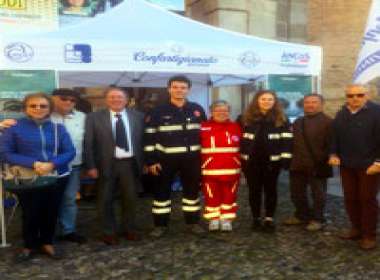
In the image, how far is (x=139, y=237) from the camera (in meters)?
5.74

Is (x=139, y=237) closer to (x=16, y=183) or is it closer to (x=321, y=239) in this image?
(x=16, y=183)

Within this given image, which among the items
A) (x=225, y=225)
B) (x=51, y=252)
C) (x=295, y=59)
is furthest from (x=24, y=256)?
(x=295, y=59)

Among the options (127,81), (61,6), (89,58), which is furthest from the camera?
(61,6)

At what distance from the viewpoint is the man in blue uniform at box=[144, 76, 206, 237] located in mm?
5559

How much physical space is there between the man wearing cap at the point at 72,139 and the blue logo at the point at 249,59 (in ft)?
7.13

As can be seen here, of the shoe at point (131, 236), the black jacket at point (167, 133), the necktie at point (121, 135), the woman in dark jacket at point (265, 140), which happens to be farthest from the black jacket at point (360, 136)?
the shoe at point (131, 236)

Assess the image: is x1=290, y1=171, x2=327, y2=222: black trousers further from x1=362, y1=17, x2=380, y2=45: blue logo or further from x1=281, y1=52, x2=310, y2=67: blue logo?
x1=362, y1=17, x2=380, y2=45: blue logo

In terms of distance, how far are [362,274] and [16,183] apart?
3.20 meters

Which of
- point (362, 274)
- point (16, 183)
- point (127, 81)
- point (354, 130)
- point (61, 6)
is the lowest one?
point (362, 274)

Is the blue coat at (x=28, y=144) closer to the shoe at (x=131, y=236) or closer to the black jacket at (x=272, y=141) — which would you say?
the shoe at (x=131, y=236)

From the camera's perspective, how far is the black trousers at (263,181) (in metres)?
5.73

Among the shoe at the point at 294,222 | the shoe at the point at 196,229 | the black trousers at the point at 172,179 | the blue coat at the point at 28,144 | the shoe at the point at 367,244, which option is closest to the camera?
the blue coat at the point at 28,144

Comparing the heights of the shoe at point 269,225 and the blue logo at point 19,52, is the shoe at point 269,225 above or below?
below

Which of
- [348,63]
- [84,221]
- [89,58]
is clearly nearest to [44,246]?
[84,221]
